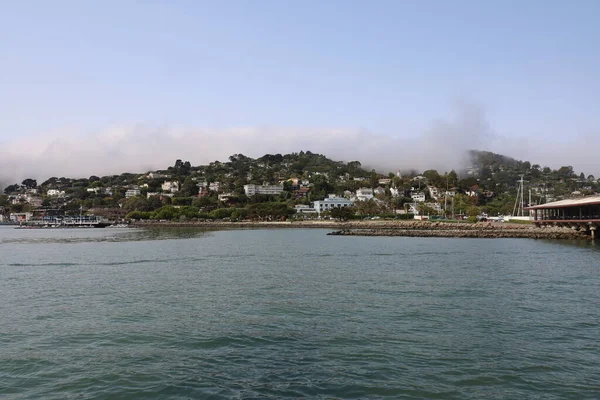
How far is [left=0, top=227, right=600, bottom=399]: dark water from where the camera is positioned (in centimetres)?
863

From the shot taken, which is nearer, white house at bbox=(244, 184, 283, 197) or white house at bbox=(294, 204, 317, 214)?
white house at bbox=(294, 204, 317, 214)

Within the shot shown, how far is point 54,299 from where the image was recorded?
17.2 meters

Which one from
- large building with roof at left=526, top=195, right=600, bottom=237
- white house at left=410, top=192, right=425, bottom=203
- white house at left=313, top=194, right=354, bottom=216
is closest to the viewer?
large building with roof at left=526, top=195, right=600, bottom=237

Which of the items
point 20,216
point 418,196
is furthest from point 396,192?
point 20,216

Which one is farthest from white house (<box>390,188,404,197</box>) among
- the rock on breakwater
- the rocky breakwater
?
the rock on breakwater

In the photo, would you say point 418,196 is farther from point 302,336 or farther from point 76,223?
point 302,336

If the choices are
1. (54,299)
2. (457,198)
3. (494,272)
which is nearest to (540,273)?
(494,272)

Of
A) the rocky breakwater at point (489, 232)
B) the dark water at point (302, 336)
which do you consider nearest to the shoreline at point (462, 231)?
the rocky breakwater at point (489, 232)

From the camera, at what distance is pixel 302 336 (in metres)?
11.8

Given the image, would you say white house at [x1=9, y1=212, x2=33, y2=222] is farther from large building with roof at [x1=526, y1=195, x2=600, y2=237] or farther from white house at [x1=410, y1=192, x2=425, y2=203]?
A: large building with roof at [x1=526, y1=195, x2=600, y2=237]

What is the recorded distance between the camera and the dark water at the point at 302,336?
28.3 ft

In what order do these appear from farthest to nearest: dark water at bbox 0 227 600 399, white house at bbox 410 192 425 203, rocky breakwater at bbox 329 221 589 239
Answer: white house at bbox 410 192 425 203 → rocky breakwater at bbox 329 221 589 239 → dark water at bbox 0 227 600 399

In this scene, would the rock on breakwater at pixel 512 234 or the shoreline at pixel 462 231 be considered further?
the shoreline at pixel 462 231

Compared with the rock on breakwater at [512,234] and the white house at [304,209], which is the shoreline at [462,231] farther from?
the white house at [304,209]
